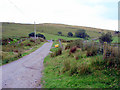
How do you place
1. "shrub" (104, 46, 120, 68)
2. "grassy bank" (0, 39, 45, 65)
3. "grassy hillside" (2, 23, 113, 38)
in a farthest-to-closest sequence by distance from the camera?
"grassy hillside" (2, 23, 113, 38)
"grassy bank" (0, 39, 45, 65)
"shrub" (104, 46, 120, 68)

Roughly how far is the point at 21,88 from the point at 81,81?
270cm

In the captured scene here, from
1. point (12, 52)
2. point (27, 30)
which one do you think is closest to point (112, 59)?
point (12, 52)

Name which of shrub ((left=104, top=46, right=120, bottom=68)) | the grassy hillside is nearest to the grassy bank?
shrub ((left=104, top=46, right=120, bottom=68))

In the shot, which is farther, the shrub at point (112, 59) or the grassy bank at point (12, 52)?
the grassy bank at point (12, 52)

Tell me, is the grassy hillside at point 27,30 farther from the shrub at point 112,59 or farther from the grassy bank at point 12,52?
the shrub at point 112,59

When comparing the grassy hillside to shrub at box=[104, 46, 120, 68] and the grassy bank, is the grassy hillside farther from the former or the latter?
shrub at box=[104, 46, 120, 68]

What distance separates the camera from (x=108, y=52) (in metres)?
6.39

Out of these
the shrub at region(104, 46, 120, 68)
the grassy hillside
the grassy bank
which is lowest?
the grassy bank

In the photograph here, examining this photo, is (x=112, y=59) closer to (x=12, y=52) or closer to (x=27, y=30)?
(x=12, y=52)

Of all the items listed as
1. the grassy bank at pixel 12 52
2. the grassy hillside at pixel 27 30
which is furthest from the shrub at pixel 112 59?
the grassy hillside at pixel 27 30

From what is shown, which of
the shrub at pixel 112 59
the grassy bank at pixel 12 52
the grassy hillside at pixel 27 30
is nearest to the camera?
the shrub at pixel 112 59

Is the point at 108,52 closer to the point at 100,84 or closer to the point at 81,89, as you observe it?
the point at 100,84

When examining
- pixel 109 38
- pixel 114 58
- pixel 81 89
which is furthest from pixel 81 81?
pixel 109 38

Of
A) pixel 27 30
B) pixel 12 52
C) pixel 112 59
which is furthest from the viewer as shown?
pixel 27 30
